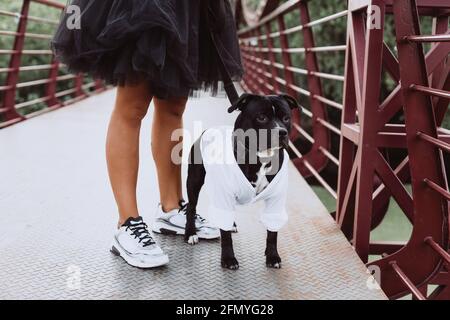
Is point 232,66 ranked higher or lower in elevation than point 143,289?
higher

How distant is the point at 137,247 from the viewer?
65.6 inches

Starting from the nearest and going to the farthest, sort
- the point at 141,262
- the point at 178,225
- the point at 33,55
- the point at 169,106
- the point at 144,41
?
the point at 144,41, the point at 141,262, the point at 169,106, the point at 178,225, the point at 33,55

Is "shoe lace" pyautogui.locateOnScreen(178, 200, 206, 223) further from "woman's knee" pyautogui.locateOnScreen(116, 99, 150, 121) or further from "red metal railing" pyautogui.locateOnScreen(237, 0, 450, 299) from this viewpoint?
"red metal railing" pyautogui.locateOnScreen(237, 0, 450, 299)

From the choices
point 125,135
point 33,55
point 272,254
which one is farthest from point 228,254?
point 33,55

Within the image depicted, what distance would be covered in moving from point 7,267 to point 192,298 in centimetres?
57

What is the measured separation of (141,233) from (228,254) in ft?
0.87

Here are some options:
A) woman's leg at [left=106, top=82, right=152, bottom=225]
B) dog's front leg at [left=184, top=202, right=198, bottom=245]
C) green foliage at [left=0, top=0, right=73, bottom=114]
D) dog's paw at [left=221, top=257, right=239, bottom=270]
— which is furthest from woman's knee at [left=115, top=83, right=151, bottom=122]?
green foliage at [left=0, top=0, right=73, bottom=114]

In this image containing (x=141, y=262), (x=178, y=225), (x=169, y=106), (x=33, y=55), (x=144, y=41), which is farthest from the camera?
(x=33, y=55)

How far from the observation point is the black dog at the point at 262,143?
60.8 inches

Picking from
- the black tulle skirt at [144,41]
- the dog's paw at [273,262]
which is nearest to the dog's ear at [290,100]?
the black tulle skirt at [144,41]

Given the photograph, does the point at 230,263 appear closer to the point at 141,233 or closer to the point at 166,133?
the point at 141,233

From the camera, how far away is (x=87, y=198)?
93.7 inches
